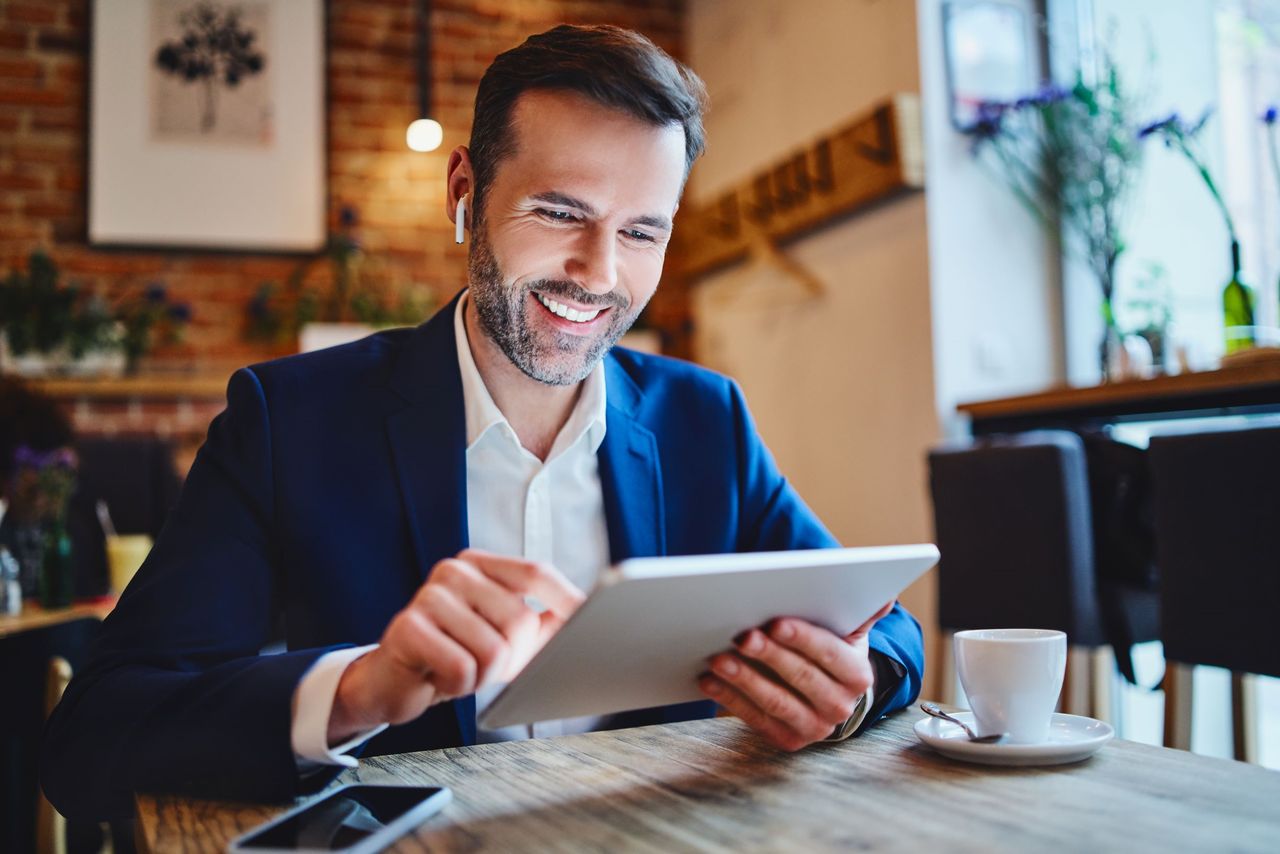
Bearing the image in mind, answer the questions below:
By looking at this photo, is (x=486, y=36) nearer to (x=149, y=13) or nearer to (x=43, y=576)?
(x=149, y=13)

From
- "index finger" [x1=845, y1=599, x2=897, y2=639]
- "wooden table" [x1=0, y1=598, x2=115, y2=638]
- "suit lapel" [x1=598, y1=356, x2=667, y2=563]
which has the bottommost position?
"wooden table" [x1=0, y1=598, x2=115, y2=638]

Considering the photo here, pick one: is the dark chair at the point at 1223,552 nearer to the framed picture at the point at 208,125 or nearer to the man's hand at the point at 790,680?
the man's hand at the point at 790,680

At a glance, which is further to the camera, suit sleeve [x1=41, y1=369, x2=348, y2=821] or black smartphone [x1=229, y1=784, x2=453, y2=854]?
suit sleeve [x1=41, y1=369, x2=348, y2=821]

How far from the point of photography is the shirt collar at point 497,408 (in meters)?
1.23

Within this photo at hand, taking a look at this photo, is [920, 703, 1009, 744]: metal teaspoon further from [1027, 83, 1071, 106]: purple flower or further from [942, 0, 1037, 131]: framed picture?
[942, 0, 1037, 131]: framed picture

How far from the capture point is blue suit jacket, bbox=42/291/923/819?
2.64 ft

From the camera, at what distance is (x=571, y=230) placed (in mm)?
1133

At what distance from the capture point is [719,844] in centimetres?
62

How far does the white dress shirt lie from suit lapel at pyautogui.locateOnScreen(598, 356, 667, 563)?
0.08 feet

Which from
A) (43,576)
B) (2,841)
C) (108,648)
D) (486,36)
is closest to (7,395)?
(43,576)

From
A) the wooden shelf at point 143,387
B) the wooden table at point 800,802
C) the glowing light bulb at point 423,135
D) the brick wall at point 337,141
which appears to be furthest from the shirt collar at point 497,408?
the brick wall at point 337,141

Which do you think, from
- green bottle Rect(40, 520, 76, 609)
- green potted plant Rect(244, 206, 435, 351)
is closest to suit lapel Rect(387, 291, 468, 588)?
A: green bottle Rect(40, 520, 76, 609)

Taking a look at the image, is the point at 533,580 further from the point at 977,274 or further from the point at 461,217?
the point at 977,274

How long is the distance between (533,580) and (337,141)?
13.3ft
